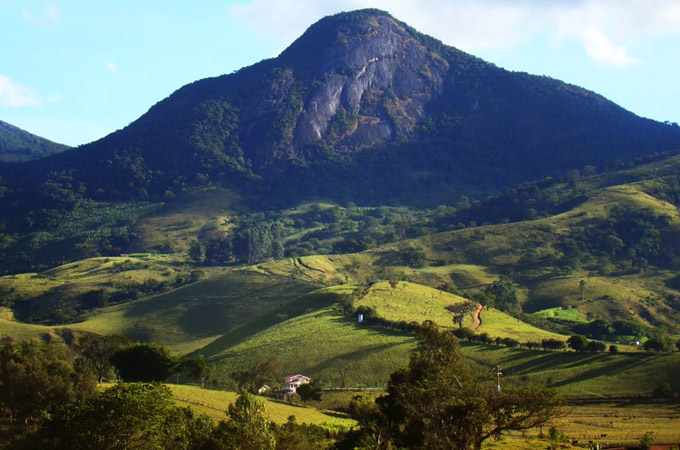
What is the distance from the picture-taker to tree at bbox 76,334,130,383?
281ft

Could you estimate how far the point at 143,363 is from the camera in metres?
81.8

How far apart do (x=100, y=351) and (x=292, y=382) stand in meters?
21.9

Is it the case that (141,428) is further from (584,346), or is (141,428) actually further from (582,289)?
(582,289)

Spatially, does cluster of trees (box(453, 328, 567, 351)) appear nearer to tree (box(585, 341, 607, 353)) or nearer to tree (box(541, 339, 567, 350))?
tree (box(541, 339, 567, 350))

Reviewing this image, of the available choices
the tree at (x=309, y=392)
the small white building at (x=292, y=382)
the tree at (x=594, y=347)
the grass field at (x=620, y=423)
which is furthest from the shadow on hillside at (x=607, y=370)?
the small white building at (x=292, y=382)

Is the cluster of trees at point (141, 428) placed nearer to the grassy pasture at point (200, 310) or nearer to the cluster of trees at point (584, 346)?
the cluster of trees at point (584, 346)

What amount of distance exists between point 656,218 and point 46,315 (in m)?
148

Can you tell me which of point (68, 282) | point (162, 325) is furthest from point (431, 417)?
point (68, 282)

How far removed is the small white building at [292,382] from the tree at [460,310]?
28.6m

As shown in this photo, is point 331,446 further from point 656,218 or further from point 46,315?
point 656,218

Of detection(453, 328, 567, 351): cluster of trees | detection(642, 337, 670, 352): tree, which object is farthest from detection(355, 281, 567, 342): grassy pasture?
detection(642, 337, 670, 352): tree

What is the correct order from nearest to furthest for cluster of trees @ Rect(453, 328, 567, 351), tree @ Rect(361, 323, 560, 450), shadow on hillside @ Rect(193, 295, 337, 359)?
tree @ Rect(361, 323, 560, 450) < cluster of trees @ Rect(453, 328, 567, 351) < shadow on hillside @ Rect(193, 295, 337, 359)

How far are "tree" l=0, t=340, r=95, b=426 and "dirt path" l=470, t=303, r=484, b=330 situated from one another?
64.0m

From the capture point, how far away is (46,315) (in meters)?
162
